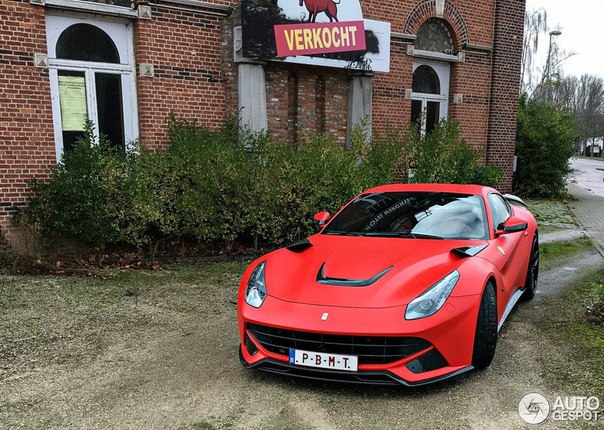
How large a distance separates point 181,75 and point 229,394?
7.05 m

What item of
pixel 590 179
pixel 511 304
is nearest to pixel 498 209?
pixel 511 304

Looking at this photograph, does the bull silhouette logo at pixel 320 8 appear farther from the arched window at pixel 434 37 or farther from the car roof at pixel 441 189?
the car roof at pixel 441 189

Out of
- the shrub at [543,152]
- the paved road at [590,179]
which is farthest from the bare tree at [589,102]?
the shrub at [543,152]

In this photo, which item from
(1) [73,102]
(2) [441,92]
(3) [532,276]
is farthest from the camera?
(2) [441,92]

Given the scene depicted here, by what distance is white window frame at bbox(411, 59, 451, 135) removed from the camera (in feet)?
43.1

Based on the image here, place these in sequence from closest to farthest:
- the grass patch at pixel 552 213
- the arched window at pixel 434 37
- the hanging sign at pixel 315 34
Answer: the hanging sign at pixel 315 34
the grass patch at pixel 552 213
the arched window at pixel 434 37

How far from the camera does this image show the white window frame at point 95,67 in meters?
8.14

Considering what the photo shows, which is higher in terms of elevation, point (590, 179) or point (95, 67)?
point (95, 67)

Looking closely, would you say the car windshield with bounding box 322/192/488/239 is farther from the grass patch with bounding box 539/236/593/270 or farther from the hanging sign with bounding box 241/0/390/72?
the hanging sign with bounding box 241/0/390/72

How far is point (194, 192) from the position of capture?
749 cm

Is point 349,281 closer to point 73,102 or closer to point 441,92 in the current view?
point 73,102

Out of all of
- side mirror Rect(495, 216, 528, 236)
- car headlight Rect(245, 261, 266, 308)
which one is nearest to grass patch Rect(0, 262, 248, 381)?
car headlight Rect(245, 261, 266, 308)

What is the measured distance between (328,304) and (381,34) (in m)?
8.71

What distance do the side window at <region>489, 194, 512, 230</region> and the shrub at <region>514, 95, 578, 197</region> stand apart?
1123 centimetres
